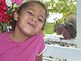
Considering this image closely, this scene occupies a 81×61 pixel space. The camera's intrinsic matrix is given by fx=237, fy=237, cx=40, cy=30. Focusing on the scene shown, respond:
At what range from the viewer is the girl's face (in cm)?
103

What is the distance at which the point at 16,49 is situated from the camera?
1.06 metres

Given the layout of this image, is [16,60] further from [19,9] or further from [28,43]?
[19,9]

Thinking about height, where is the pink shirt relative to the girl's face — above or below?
below

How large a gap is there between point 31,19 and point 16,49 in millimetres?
151

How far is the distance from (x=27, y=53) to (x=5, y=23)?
20cm

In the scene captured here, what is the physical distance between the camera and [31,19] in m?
1.03

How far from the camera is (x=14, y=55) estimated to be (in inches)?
41.2

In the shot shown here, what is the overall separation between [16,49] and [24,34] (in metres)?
0.08

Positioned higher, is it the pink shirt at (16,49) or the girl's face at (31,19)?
the girl's face at (31,19)

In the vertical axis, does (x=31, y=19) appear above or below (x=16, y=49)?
above

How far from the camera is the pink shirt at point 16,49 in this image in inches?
41.0

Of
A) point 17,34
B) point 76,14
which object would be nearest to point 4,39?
point 17,34

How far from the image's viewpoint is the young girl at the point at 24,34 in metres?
1.04

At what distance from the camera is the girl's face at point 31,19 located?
1028 millimetres
